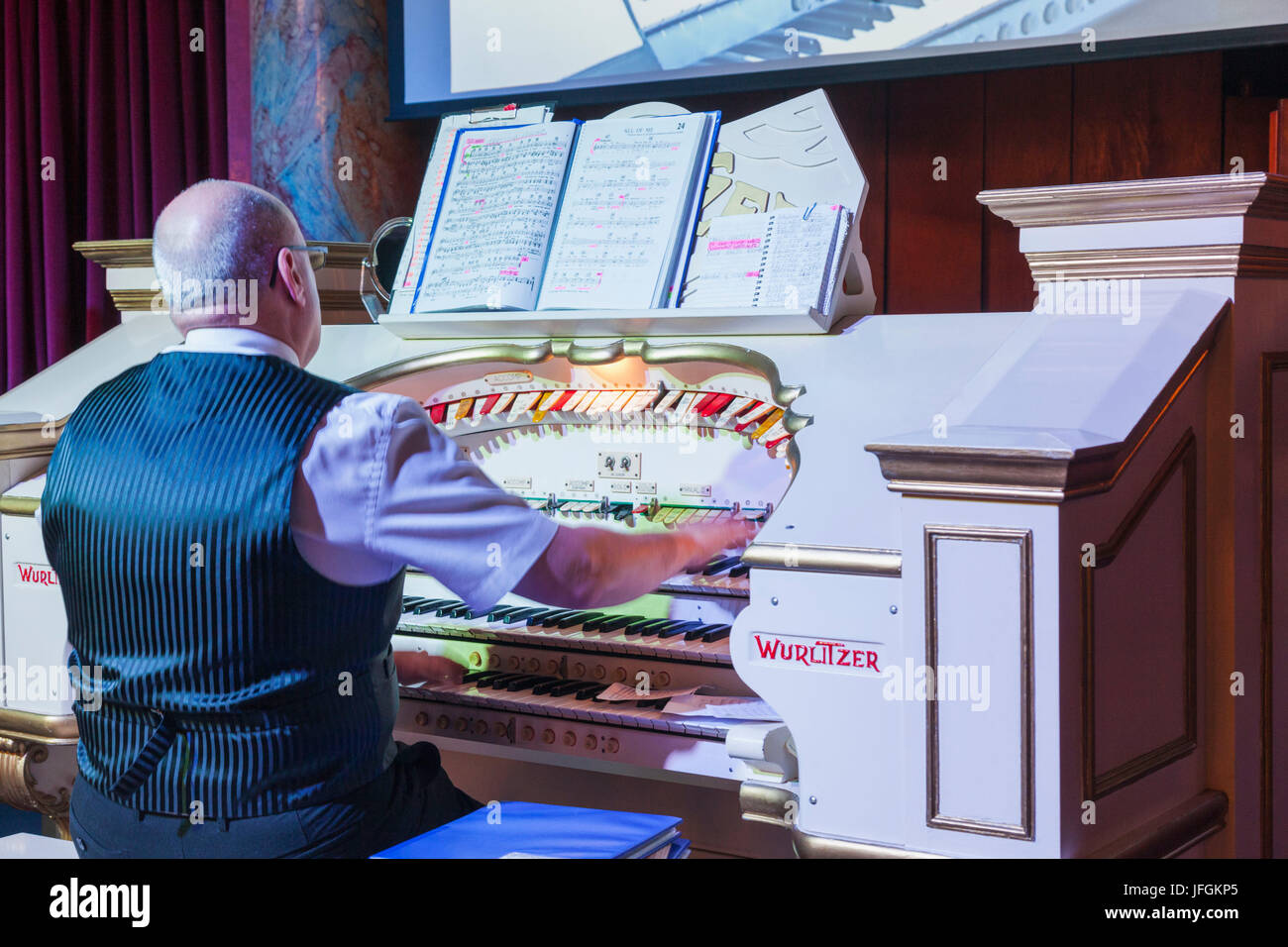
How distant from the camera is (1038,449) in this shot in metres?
1.80

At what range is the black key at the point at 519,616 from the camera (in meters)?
2.73

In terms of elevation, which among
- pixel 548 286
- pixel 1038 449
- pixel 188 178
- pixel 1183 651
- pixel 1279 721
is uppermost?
pixel 188 178

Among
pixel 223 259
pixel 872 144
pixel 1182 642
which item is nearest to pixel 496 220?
pixel 223 259

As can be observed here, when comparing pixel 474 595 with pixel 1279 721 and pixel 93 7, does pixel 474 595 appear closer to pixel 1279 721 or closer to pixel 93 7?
pixel 1279 721

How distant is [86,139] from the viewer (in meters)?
4.69

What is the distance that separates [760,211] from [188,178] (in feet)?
8.43

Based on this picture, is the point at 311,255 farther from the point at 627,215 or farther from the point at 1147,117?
the point at 1147,117

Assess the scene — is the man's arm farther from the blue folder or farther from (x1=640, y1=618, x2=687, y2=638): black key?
(x1=640, y1=618, x2=687, y2=638): black key

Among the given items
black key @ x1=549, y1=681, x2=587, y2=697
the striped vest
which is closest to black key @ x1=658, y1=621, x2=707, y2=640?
black key @ x1=549, y1=681, x2=587, y2=697

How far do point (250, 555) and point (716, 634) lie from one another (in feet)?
3.42

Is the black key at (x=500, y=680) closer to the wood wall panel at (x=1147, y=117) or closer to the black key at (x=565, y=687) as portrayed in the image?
the black key at (x=565, y=687)
